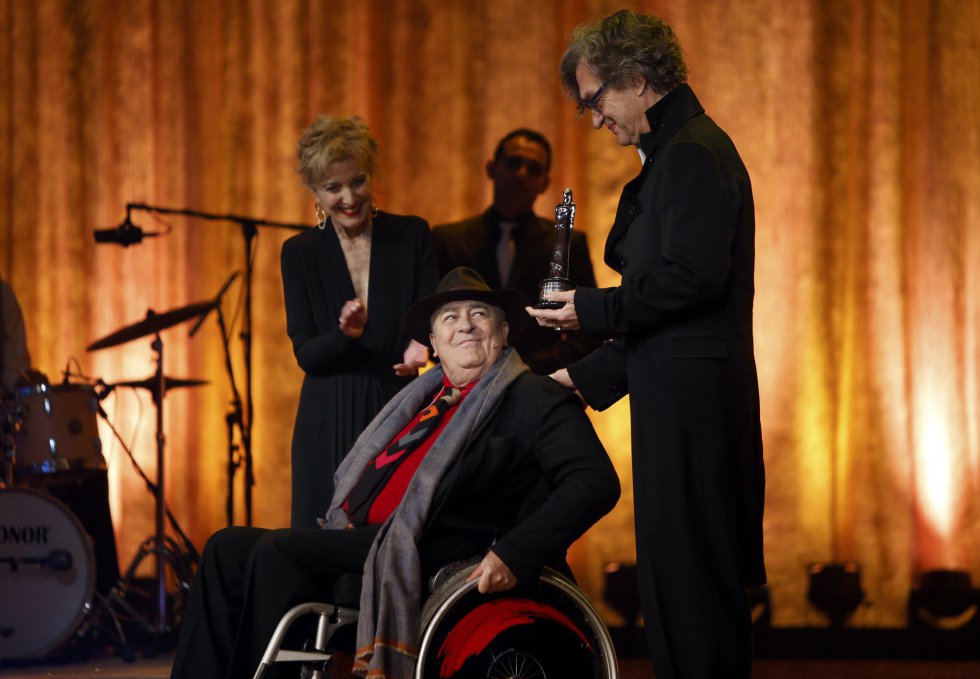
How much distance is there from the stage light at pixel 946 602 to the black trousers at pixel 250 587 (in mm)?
2584

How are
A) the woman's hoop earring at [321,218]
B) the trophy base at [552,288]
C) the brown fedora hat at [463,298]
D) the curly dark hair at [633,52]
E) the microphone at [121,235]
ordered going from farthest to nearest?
the microphone at [121,235]
the woman's hoop earring at [321,218]
the brown fedora hat at [463,298]
the trophy base at [552,288]
the curly dark hair at [633,52]

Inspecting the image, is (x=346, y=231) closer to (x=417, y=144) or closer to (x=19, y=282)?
(x=417, y=144)

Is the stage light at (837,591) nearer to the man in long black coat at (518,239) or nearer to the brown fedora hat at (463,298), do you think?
the man in long black coat at (518,239)

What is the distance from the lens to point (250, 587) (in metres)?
2.48

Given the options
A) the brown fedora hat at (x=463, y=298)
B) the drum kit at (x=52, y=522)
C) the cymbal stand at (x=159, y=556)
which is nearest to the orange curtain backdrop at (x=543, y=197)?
the cymbal stand at (x=159, y=556)

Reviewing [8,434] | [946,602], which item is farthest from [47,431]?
[946,602]

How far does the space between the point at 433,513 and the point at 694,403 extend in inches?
24.4

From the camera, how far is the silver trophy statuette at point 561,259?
7.93ft

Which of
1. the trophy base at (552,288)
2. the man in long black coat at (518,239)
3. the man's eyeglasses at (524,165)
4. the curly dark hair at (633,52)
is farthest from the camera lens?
the man's eyeglasses at (524,165)

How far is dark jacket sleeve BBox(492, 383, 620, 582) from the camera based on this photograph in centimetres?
238

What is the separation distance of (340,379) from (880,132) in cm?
249

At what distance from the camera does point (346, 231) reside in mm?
3217

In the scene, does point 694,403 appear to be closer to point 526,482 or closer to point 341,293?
point 526,482

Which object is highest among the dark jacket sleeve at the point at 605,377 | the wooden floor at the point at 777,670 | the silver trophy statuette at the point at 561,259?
the silver trophy statuette at the point at 561,259
